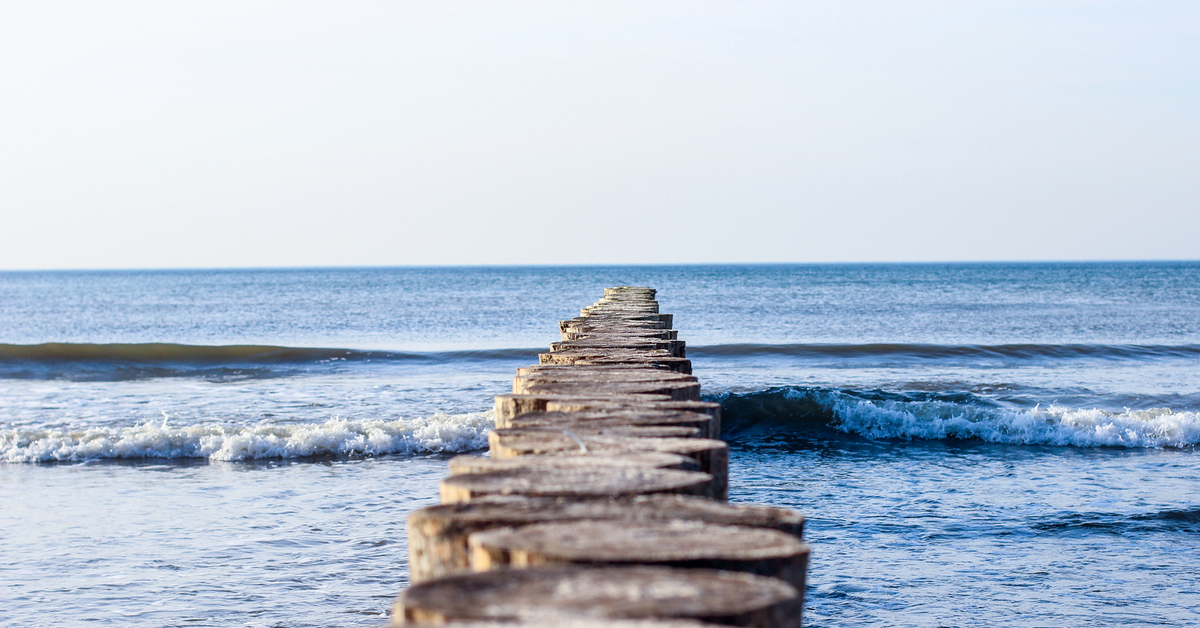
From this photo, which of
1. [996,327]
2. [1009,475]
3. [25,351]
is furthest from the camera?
[996,327]

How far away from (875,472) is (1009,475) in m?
1.24

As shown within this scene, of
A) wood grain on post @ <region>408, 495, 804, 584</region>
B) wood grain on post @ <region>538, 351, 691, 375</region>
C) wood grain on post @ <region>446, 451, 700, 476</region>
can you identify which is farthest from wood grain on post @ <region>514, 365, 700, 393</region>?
wood grain on post @ <region>408, 495, 804, 584</region>

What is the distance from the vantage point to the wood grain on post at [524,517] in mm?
1848

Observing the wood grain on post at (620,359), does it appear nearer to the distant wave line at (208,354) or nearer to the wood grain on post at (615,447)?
the wood grain on post at (615,447)

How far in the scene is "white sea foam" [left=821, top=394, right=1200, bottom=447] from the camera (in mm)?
11953

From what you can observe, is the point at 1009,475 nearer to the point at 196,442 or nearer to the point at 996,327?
the point at 196,442

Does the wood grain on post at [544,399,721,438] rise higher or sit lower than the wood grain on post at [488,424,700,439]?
higher

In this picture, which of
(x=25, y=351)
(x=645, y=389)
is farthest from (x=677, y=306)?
(x=645, y=389)

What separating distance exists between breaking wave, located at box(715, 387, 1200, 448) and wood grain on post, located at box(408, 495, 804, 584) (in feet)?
35.5

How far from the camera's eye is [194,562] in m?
6.67

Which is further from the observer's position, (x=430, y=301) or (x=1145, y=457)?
(x=430, y=301)

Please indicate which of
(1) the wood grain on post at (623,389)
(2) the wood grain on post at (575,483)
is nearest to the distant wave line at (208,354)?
(1) the wood grain on post at (623,389)

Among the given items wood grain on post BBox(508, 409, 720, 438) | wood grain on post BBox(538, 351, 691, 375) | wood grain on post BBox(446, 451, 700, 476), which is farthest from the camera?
wood grain on post BBox(538, 351, 691, 375)

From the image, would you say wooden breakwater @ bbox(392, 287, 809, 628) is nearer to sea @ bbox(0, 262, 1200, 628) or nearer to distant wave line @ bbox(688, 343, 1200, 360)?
sea @ bbox(0, 262, 1200, 628)
